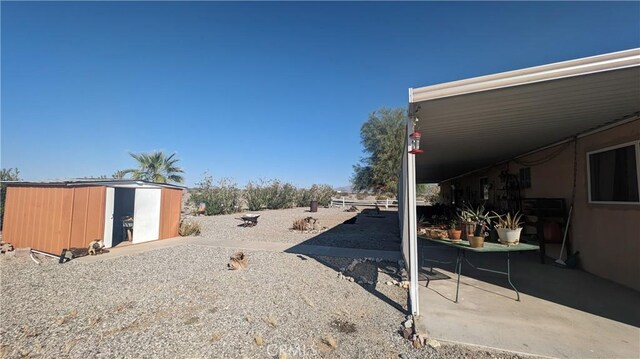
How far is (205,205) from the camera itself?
20094 millimetres

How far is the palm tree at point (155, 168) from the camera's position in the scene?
17.4 meters

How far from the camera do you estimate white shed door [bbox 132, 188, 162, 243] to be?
9.22m

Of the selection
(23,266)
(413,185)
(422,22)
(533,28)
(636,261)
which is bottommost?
(23,266)

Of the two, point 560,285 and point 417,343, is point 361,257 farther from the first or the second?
point 417,343

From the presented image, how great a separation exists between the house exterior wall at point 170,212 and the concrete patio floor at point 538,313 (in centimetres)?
903

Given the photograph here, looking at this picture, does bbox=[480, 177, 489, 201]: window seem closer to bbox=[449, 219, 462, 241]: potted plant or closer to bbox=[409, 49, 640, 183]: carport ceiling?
bbox=[409, 49, 640, 183]: carport ceiling

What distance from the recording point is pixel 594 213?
490 cm

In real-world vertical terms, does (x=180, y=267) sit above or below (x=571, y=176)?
below

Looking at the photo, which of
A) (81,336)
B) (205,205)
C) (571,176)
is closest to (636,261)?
(571,176)

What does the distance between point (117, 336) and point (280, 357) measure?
1.92 meters

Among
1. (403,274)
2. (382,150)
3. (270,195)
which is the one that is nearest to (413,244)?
(403,274)

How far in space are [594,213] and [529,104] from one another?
3.04 meters

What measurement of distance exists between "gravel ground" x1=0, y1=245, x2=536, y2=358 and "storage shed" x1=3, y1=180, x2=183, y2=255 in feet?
4.42

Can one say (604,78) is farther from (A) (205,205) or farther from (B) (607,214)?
(A) (205,205)
